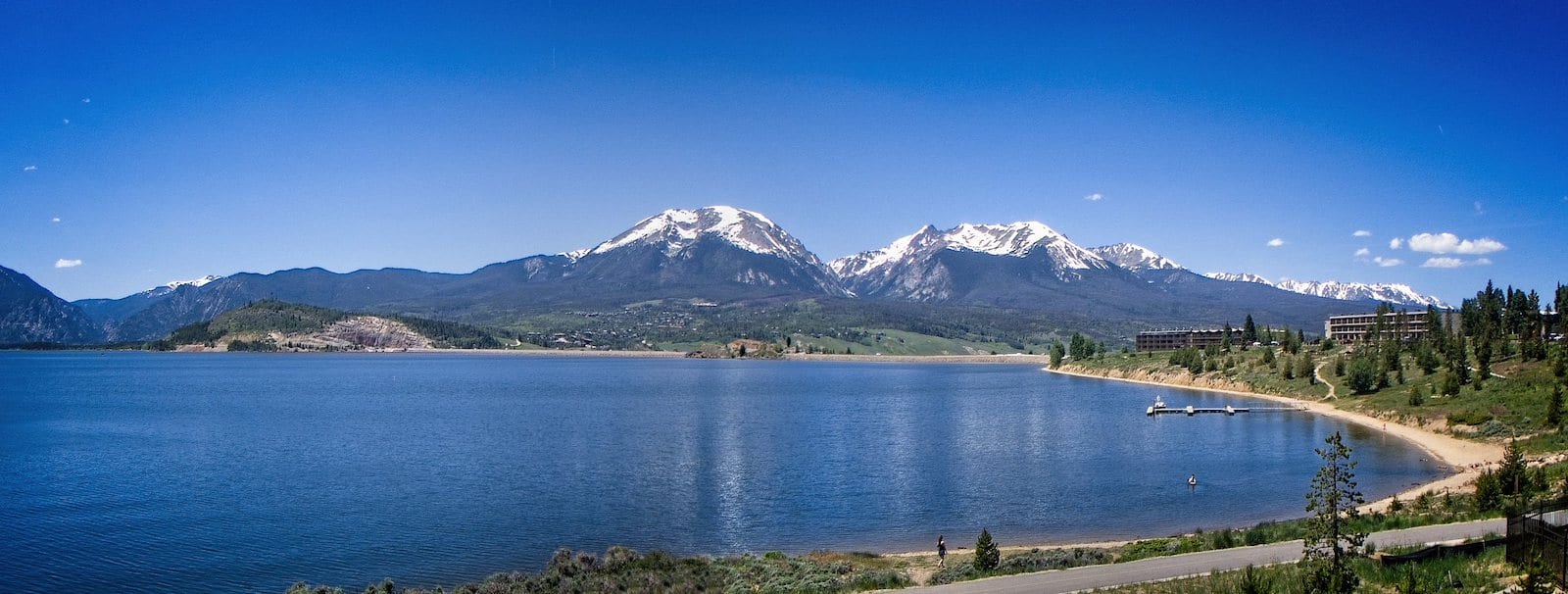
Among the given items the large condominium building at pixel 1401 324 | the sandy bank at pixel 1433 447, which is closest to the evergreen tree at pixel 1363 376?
the sandy bank at pixel 1433 447

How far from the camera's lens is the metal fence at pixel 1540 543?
17.0 meters

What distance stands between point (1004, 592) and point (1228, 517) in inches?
992

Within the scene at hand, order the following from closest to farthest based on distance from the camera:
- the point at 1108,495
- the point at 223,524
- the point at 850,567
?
1. the point at 850,567
2. the point at 223,524
3. the point at 1108,495

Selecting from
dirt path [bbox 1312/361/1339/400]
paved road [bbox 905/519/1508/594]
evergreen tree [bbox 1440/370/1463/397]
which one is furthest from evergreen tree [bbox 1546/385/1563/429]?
dirt path [bbox 1312/361/1339/400]

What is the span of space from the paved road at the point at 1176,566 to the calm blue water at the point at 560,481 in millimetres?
12698

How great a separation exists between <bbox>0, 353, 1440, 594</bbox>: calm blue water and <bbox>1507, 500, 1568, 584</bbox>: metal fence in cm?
1974

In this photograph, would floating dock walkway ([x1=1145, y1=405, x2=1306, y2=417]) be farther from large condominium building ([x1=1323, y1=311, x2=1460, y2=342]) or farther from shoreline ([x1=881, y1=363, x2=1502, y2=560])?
large condominium building ([x1=1323, y1=311, x2=1460, y2=342])

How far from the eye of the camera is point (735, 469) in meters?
58.2

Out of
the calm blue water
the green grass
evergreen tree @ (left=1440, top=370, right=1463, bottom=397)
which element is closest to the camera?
the green grass

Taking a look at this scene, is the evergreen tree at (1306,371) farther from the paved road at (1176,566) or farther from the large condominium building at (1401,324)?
the paved road at (1176,566)

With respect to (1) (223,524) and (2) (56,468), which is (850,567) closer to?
(1) (223,524)

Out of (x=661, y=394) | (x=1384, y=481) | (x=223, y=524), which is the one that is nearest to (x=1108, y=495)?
(x=1384, y=481)

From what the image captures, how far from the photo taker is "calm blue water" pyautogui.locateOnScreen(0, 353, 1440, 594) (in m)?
36.7

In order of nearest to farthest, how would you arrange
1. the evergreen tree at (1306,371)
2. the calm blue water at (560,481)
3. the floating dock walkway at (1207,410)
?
the calm blue water at (560,481), the floating dock walkway at (1207,410), the evergreen tree at (1306,371)
